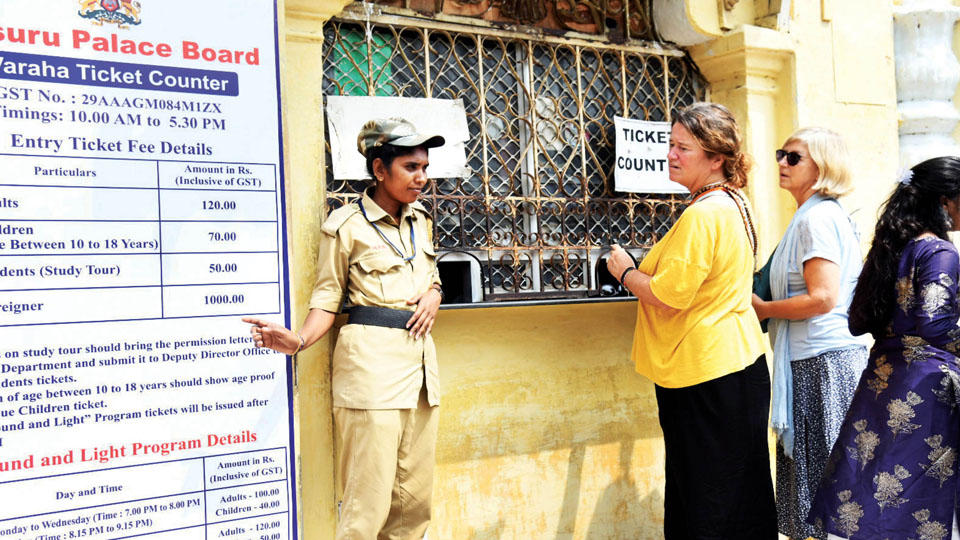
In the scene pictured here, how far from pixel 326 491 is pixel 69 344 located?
1308 mm

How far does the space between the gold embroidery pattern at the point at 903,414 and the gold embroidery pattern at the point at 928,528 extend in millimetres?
251

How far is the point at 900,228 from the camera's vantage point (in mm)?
2697

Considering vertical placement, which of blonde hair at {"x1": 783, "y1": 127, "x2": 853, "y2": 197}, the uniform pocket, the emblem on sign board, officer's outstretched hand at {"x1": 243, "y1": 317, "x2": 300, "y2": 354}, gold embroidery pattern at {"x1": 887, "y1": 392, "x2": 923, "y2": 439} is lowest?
gold embroidery pattern at {"x1": 887, "y1": 392, "x2": 923, "y2": 439}

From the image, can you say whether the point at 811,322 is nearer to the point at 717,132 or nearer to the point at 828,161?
the point at 828,161

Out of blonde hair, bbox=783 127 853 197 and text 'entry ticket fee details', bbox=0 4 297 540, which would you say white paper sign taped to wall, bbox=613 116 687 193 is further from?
text 'entry ticket fee details', bbox=0 4 297 540

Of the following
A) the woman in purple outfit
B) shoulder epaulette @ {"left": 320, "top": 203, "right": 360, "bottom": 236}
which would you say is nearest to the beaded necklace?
the woman in purple outfit

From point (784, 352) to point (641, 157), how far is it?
126cm

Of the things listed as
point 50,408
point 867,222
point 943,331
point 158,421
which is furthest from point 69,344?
Answer: point 867,222

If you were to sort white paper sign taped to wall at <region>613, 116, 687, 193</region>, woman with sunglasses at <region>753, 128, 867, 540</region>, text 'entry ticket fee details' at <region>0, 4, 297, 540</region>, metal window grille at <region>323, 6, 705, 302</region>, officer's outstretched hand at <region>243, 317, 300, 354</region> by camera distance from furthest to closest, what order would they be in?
white paper sign taped to wall at <region>613, 116, 687, 193</region> → metal window grille at <region>323, 6, 705, 302</region> → woman with sunglasses at <region>753, 128, 867, 540</region> → officer's outstretched hand at <region>243, 317, 300, 354</region> → text 'entry ticket fee details' at <region>0, 4, 297, 540</region>

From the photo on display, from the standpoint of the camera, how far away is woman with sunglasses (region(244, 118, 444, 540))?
2625 millimetres

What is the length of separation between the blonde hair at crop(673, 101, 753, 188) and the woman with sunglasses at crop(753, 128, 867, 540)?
403 mm

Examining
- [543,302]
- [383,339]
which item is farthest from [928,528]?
[383,339]

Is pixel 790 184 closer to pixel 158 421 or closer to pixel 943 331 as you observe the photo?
pixel 943 331

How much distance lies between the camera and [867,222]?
434 centimetres
